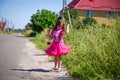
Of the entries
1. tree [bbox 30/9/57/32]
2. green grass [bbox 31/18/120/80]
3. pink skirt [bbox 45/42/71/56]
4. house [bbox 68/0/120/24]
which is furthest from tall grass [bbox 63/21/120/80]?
tree [bbox 30/9/57/32]

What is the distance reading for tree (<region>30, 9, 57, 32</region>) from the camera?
6406cm

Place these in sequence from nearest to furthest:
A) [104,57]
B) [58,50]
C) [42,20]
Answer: [104,57] < [58,50] < [42,20]

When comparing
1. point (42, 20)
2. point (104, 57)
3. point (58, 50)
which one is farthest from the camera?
point (42, 20)

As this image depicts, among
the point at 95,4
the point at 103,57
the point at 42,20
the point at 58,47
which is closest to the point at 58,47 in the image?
the point at 58,47

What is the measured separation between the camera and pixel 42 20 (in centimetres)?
6438

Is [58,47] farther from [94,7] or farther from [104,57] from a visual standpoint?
[94,7]

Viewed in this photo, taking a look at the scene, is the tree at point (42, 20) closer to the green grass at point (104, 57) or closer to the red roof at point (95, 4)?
the red roof at point (95, 4)

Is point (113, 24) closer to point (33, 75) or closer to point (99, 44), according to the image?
point (99, 44)

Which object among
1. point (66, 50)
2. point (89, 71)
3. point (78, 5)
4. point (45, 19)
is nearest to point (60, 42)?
point (66, 50)

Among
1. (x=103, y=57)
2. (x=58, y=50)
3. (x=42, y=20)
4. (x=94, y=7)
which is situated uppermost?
(x=94, y=7)

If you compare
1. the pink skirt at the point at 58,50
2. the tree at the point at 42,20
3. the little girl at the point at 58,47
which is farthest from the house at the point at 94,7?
the pink skirt at the point at 58,50

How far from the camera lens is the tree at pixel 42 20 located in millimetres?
64062

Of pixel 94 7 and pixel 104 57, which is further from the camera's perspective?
pixel 94 7

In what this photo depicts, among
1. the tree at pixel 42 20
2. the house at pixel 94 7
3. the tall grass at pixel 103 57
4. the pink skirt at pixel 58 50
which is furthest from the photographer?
the tree at pixel 42 20
